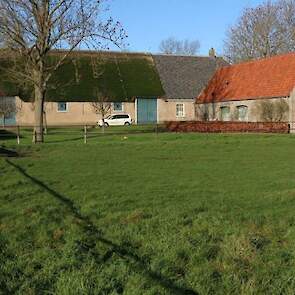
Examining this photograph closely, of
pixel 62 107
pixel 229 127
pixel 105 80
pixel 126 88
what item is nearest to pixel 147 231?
pixel 229 127

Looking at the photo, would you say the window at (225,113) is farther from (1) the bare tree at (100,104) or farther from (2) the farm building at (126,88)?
(1) the bare tree at (100,104)

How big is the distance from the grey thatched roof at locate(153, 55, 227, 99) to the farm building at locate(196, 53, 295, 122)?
7.72 m

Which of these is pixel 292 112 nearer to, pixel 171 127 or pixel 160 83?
pixel 171 127

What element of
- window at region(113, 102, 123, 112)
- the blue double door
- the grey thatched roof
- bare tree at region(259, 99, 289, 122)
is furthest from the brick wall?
the blue double door

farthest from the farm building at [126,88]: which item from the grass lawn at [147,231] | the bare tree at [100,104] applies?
the grass lawn at [147,231]

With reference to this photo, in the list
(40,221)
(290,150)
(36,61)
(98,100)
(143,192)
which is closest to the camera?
(40,221)

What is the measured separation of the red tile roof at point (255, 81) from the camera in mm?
43713

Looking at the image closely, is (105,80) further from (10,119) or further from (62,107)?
(10,119)

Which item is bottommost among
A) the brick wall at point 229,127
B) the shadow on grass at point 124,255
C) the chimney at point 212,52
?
the shadow on grass at point 124,255

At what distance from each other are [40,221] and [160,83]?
185ft

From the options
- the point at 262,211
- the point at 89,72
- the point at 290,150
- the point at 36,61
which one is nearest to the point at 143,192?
the point at 262,211

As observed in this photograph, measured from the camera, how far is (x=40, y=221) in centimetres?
820

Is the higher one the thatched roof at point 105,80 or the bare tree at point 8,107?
the thatched roof at point 105,80

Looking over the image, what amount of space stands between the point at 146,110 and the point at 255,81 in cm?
1750
